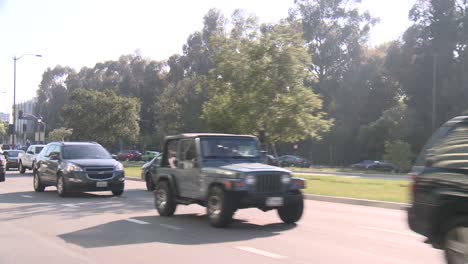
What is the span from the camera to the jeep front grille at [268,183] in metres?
10.7

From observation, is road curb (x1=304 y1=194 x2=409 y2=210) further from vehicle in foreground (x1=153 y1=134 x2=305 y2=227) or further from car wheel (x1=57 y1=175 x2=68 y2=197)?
car wheel (x1=57 y1=175 x2=68 y2=197)

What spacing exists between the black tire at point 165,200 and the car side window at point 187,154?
0.74m

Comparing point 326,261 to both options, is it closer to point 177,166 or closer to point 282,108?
point 177,166

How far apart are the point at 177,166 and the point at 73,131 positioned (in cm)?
3839

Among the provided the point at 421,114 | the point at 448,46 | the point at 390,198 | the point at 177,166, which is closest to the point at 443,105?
the point at 421,114

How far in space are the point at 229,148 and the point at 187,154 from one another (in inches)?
37.8

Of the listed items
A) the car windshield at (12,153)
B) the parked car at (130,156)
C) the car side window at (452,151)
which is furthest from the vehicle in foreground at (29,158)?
the parked car at (130,156)

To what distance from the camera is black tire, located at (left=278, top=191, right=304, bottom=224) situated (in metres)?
11.5

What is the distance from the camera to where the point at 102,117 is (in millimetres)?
47156

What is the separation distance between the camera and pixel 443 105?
5619 centimetres

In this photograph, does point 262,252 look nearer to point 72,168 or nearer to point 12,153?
point 72,168

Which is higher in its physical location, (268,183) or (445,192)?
(445,192)

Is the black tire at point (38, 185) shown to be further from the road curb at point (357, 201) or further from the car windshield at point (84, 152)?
the road curb at point (357, 201)

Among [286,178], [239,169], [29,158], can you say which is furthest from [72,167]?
[29,158]
